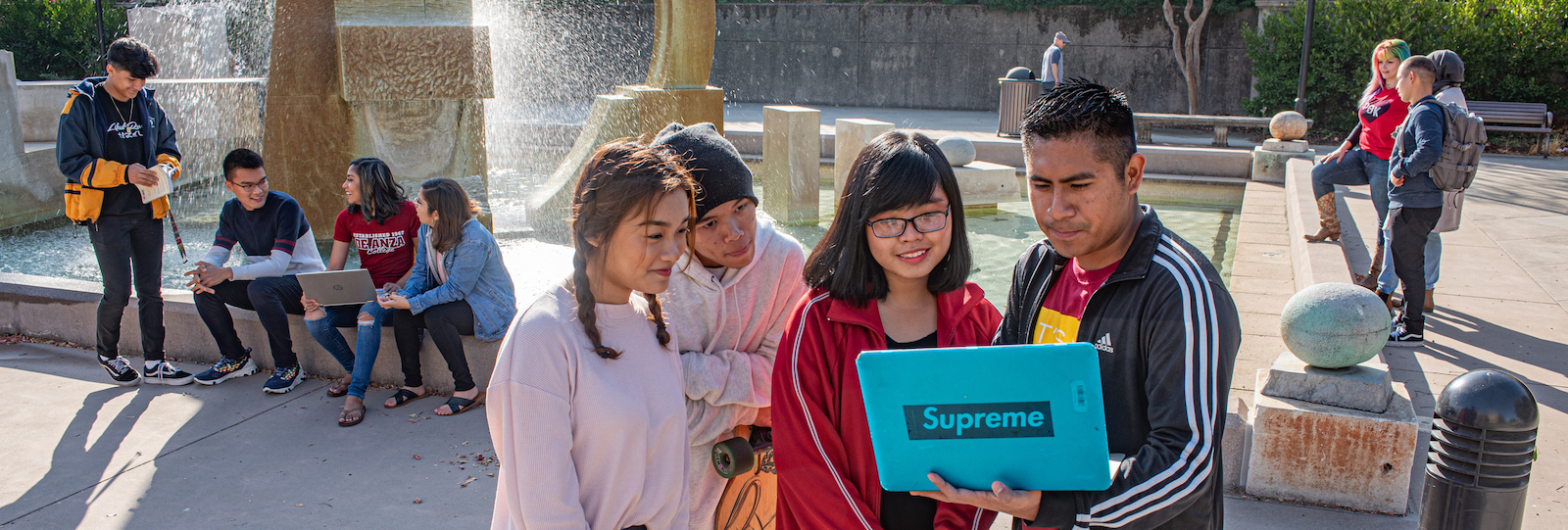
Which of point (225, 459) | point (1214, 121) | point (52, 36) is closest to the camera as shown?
point (225, 459)

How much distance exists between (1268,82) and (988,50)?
A: 637cm

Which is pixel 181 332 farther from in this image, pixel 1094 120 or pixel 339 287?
pixel 1094 120

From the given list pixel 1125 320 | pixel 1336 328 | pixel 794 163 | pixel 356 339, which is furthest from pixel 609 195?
pixel 794 163

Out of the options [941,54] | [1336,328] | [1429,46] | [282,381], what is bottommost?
[282,381]

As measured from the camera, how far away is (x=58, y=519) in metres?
3.67

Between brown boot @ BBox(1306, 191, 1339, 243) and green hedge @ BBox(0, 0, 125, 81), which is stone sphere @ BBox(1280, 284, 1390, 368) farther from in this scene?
green hedge @ BBox(0, 0, 125, 81)

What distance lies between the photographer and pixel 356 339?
202 inches

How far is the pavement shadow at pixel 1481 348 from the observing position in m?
4.81

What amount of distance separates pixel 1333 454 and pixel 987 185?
6.98 metres

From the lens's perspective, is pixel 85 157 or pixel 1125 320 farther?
pixel 85 157

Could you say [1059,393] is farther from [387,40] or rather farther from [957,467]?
[387,40]

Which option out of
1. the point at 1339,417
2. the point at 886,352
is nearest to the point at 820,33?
the point at 1339,417

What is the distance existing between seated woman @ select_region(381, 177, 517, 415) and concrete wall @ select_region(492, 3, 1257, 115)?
14975 millimetres

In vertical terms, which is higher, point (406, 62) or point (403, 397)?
point (406, 62)
